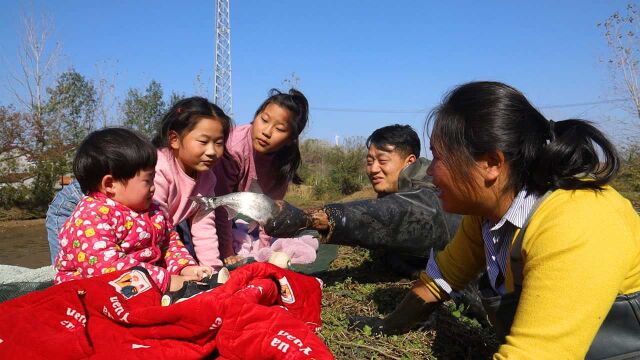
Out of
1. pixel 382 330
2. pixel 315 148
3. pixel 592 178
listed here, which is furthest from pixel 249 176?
pixel 315 148

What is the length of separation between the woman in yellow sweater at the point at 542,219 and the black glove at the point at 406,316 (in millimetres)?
422

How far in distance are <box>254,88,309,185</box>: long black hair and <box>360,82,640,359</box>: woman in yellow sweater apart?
2.22 m

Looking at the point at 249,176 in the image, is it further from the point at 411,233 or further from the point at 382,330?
the point at 382,330

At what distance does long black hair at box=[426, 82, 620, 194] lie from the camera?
1.43 meters

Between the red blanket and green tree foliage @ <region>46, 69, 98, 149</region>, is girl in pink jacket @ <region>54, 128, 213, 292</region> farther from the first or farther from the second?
green tree foliage @ <region>46, 69, 98, 149</region>

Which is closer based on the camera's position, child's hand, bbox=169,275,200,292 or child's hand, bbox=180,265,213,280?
child's hand, bbox=169,275,200,292

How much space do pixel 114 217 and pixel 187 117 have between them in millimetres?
952

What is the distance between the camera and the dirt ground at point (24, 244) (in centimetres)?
523

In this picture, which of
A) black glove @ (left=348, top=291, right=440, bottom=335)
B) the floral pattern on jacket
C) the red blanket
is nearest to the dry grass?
black glove @ (left=348, top=291, right=440, bottom=335)

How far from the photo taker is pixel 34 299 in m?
1.94

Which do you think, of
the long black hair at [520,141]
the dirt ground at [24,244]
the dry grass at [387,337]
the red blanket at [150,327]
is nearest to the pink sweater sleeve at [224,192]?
the dry grass at [387,337]

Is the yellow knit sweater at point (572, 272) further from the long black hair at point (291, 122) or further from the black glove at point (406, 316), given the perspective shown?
the long black hair at point (291, 122)

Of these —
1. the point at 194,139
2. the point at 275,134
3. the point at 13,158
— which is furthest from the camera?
the point at 13,158

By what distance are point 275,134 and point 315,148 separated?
38.3 feet
